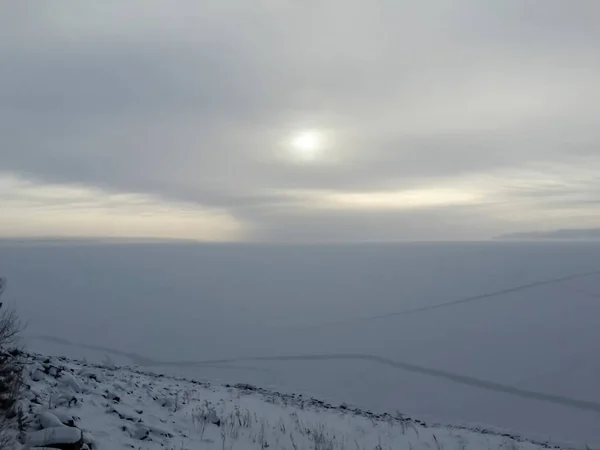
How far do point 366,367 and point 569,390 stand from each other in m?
7.25

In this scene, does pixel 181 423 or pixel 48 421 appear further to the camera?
pixel 181 423

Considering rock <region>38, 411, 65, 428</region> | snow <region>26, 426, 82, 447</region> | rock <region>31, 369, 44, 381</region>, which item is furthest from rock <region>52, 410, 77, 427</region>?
rock <region>31, 369, 44, 381</region>

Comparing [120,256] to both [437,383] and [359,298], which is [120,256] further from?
[437,383]

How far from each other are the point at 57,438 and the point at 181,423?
102 inches

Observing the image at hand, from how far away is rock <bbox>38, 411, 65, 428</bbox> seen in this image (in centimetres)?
457

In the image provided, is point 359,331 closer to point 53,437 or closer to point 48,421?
point 48,421

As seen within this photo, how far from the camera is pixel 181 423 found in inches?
260

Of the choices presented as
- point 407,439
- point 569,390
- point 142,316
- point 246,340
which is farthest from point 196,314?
point 407,439

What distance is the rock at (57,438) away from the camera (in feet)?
13.7

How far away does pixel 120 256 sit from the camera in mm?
55250

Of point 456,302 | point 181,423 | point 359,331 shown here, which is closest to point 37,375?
point 181,423

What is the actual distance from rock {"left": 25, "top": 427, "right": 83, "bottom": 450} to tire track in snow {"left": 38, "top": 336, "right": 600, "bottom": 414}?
49.7ft

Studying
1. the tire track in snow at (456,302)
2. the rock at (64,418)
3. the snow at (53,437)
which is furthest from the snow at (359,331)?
the snow at (53,437)

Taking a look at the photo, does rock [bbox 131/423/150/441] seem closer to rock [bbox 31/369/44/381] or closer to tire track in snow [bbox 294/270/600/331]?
rock [bbox 31/369/44/381]
